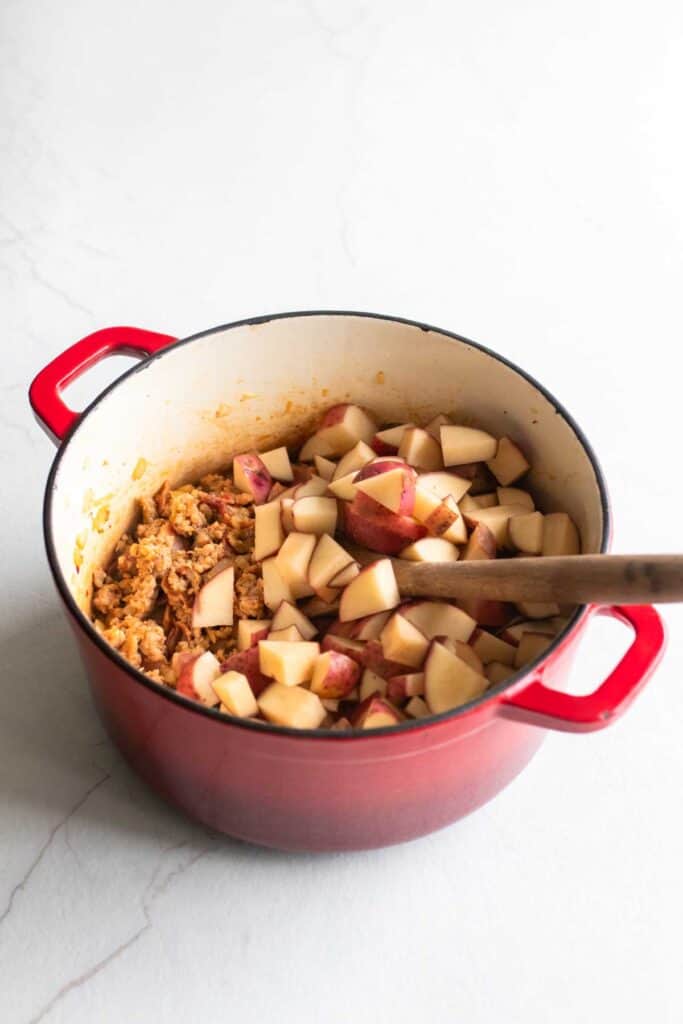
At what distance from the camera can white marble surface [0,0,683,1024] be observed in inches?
50.0

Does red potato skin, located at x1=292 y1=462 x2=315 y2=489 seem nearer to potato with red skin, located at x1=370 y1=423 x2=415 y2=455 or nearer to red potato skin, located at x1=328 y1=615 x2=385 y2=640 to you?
potato with red skin, located at x1=370 y1=423 x2=415 y2=455

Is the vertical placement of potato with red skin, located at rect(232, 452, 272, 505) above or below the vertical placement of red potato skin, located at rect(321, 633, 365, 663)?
above

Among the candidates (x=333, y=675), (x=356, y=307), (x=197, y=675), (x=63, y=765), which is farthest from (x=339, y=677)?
(x=356, y=307)

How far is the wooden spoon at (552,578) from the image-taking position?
3.63 feet

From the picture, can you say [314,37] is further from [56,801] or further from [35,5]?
[56,801]

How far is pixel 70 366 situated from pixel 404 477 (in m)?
0.39

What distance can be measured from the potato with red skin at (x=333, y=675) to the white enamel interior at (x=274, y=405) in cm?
28

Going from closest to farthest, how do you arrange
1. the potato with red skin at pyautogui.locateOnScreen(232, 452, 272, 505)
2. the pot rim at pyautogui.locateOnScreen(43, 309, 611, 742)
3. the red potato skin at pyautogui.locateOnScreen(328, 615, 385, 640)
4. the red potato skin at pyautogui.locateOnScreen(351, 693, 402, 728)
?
1. the pot rim at pyautogui.locateOnScreen(43, 309, 611, 742)
2. the red potato skin at pyautogui.locateOnScreen(351, 693, 402, 728)
3. the red potato skin at pyautogui.locateOnScreen(328, 615, 385, 640)
4. the potato with red skin at pyautogui.locateOnScreen(232, 452, 272, 505)

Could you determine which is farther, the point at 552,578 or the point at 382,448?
the point at 382,448

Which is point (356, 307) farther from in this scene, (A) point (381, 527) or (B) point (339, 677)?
(B) point (339, 677)

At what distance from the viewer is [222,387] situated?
1512 millimetres

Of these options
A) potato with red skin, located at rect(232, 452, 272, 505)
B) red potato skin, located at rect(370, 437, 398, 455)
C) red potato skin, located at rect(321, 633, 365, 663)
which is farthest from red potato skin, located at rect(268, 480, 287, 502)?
red potato skin, located at rect(321, 633, 365, 663)

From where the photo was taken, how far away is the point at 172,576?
4.57 feet

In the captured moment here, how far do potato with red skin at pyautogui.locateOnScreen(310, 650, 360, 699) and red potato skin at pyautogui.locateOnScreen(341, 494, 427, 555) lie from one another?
0.54 feet
